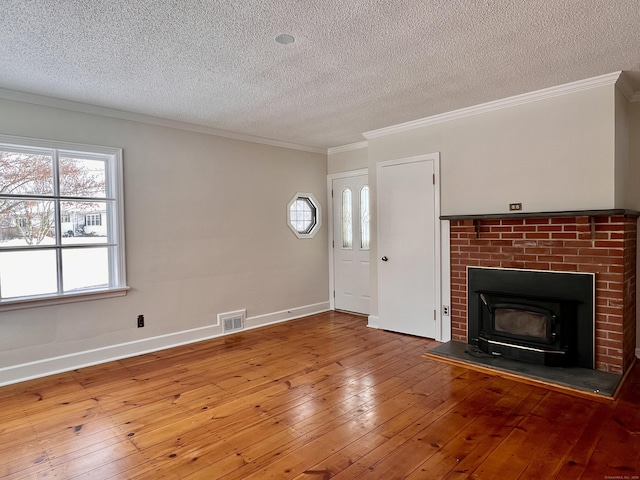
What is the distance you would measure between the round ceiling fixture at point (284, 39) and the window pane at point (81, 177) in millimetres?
2430

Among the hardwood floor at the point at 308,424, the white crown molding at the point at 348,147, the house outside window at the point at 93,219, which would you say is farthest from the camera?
the white crown molding at the point at 348,147

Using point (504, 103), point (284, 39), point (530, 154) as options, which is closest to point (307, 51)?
point (284, 39)

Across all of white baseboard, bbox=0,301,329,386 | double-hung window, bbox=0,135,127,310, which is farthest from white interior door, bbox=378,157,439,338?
double-hung window, bbox=0,135,127,310

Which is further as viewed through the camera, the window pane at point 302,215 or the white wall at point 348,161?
the window pane at point 302,215

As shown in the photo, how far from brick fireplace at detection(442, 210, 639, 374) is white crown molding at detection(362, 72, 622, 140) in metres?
1.07

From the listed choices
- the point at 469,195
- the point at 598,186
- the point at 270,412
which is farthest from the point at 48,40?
the point at 598,186

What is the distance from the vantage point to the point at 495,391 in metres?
2.92

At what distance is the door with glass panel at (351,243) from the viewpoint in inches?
214

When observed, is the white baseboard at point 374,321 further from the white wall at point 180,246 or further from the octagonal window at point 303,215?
the octagonal window at point 303,215

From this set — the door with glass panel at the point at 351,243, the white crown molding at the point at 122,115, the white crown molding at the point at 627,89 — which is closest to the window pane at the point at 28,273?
the white crown molding at the point at 122,115

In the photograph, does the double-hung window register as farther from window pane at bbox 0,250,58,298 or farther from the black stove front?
the black stove front

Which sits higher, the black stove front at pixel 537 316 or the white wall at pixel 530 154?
the white wall at pixel 530 154

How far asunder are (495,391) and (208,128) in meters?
3.95

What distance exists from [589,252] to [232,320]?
149 inches
